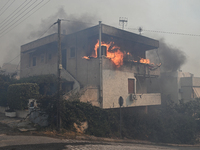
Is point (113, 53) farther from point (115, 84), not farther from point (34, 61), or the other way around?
point (34, 61)

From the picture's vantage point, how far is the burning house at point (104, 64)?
49.3 feet

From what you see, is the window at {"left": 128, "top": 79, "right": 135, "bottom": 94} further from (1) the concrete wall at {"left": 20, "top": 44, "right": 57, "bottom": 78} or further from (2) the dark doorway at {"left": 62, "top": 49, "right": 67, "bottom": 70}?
(1) the concrete wall at {"left": 20, "top": 44, "right": 57, "bottom": 78}

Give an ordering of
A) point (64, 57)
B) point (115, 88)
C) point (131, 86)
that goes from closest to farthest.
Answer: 1. point (115, 88)
2. point (131, 86)
3. point (64, 57)

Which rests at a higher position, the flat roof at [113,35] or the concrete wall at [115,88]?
the flat roof at [113,35]

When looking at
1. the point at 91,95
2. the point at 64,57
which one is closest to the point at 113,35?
the point at 91,95

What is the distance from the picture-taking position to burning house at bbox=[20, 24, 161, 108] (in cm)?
1502

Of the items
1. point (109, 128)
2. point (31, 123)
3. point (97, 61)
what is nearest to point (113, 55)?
point (97, 61)

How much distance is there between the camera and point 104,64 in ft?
49.6

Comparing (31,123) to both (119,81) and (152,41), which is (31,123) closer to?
(119,81)

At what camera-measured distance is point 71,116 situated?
37.6 ft

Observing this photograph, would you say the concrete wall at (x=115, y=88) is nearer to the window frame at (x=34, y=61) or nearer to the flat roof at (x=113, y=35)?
the flat roof at (x=113, y=35)

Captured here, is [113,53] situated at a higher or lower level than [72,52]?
lower

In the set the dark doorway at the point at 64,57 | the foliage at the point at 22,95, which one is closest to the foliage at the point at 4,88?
the foliage at the point at 22,95

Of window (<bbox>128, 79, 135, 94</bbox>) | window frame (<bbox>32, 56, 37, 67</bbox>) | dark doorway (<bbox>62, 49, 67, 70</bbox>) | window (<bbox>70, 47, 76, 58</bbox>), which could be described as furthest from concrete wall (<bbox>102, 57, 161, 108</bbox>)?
window frame (<bbox>32, 56, 37, 67</bbox>)
